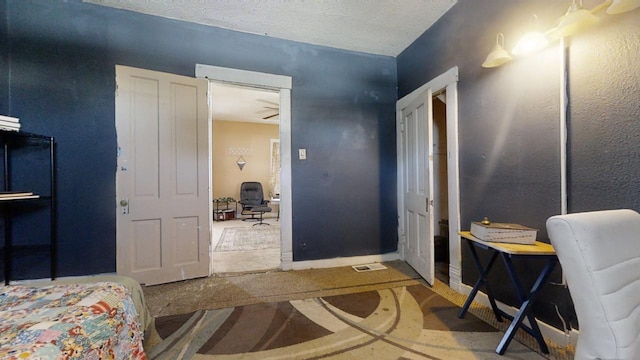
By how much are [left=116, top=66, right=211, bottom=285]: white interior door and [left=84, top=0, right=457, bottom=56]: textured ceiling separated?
65 cm

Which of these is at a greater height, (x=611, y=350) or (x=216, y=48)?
(x=216, y=48)

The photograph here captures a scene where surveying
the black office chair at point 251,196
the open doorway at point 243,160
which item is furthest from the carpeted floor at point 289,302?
the black office chair at point 251,196

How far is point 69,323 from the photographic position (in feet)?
3.24

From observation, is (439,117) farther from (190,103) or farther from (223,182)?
(223,182)

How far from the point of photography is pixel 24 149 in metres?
2.39

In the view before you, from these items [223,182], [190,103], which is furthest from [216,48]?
[223,182]

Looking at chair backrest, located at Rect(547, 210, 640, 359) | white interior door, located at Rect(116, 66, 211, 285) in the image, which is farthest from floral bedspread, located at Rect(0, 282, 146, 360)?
chair backrest, located at Rect(547, 210, 640, 359)

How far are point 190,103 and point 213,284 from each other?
1923mm

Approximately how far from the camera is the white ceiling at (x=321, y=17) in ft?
8.26

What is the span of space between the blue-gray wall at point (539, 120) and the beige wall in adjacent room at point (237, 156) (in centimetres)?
516

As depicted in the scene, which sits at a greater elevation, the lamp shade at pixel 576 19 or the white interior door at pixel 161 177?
the lamp shade at pixel 576 19

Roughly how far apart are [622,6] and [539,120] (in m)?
0.69

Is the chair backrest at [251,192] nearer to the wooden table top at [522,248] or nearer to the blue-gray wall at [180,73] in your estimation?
the blue-gray wall at [180,73]

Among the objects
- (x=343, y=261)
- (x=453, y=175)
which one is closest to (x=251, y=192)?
(x=343, y=261)
